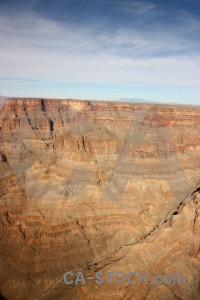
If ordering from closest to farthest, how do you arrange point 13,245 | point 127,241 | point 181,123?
point 13,245 → point 127,241 → point 181,123

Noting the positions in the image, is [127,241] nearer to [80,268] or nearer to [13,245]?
[80,268]

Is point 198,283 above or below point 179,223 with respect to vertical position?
below

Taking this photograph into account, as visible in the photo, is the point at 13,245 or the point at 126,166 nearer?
the point at 13,245

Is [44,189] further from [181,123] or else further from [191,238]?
[181,123]

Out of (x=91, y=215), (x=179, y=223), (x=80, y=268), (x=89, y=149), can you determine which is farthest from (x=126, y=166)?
(x=80, y=268)

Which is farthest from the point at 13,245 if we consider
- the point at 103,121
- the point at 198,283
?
the point at 103,121

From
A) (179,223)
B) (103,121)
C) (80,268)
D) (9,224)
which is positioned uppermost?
(103,121)

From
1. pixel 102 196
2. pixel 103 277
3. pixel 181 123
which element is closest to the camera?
pixel 103 277
